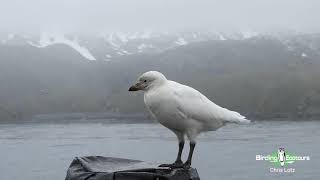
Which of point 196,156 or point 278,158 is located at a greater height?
point 196,156

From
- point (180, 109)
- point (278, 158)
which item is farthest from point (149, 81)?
point (278, 158)

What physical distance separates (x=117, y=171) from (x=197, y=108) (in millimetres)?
Answer: 2120

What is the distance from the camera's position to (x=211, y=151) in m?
78.8

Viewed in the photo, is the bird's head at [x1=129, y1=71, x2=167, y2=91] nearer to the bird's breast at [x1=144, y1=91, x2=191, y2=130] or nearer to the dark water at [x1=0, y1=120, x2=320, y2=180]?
the bird's breast at [x1=144, y1=91, x2=191, y2=130]

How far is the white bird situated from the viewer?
908cm

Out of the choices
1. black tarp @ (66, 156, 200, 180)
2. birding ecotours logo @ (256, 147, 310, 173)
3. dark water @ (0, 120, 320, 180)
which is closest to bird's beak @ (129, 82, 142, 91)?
black tarp @ (66, 156, 200, 180)

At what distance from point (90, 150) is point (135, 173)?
74029 millimetres

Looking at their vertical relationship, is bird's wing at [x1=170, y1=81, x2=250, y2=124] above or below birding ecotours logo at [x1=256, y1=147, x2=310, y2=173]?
above

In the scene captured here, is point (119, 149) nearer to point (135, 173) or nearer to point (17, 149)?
point (17, 149)

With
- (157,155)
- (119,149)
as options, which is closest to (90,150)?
(119,149)

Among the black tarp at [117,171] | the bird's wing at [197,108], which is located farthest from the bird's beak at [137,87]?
the black tarp at [117,171]

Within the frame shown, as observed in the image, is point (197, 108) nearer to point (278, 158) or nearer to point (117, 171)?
point (117, 171)

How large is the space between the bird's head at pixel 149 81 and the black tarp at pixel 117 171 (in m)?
1.18

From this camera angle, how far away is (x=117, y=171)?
309 inches
